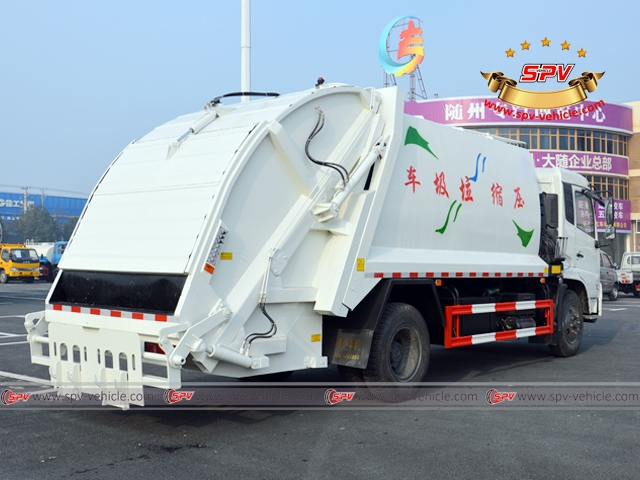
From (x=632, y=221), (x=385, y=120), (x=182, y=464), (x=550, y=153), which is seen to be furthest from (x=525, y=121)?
(x=182, y=464)

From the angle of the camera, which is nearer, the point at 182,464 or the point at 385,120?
the point at 182,464

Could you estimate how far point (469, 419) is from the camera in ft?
22.1

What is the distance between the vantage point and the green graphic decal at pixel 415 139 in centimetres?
789

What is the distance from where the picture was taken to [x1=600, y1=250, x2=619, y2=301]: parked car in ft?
79.6

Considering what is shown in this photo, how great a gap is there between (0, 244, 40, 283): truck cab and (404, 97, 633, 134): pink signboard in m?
23.4

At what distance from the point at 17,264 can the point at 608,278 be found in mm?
28878

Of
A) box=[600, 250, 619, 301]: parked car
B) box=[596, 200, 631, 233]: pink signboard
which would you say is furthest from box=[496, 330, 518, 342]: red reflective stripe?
box=[596, 200, 631, 233]: pink signboard

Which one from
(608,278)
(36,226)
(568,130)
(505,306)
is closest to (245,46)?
(505,306)

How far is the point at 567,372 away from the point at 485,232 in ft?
7.48

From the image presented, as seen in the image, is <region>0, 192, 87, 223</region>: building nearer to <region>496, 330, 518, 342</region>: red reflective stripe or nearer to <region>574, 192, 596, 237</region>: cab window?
<region>574, 192, 596, 237</region>: cab window

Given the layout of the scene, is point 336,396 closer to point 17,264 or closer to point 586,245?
point 586,245

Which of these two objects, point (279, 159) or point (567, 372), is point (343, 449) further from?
point (567, 372)

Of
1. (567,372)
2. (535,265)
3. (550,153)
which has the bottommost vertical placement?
(567,372)

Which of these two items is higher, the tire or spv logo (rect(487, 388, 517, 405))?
the tire
